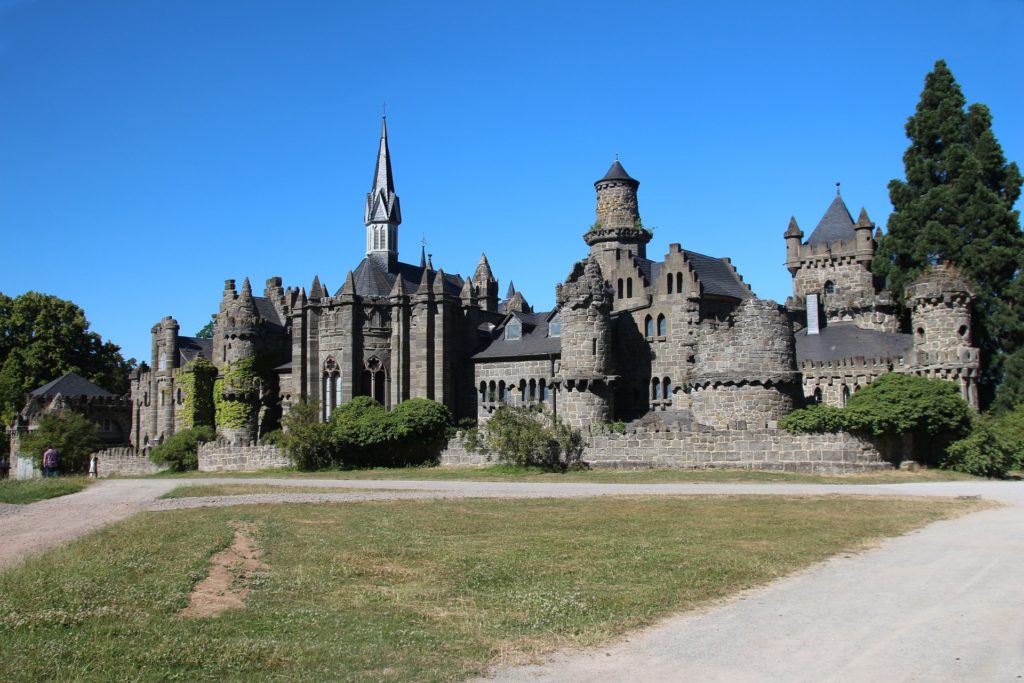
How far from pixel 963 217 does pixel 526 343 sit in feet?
83.4

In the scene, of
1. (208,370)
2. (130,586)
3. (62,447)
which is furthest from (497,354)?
(130,586)

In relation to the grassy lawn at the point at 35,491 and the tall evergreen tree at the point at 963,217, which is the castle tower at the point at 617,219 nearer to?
the tall evergreen tree at the point at 963,217

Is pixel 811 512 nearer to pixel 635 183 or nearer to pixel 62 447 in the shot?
pixel 635 183

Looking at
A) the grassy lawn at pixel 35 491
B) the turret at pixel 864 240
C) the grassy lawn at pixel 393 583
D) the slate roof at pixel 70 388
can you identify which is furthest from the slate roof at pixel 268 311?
the grassy lawn at pixel 393 583

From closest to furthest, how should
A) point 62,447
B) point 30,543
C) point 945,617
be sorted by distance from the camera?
1. point 945,617
2. point 30,543
3. point 62,447

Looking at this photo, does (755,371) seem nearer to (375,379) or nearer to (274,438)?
(375,379)

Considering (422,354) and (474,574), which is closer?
(474,574)

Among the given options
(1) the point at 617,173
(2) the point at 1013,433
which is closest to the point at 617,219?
(1) the point at 617,173

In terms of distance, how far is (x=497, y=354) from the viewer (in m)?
56.7

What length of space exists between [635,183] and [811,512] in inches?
1485

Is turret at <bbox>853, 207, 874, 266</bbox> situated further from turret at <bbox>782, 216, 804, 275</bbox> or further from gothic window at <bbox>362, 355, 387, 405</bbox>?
gothic window at <bbox>362, 355, 387, 405</bbox>

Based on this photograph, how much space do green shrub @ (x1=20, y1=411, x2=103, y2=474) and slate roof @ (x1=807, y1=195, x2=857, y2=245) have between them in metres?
49.8

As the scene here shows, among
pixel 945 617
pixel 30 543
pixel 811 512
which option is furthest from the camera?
pixel 811 512

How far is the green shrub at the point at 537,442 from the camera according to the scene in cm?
4300
